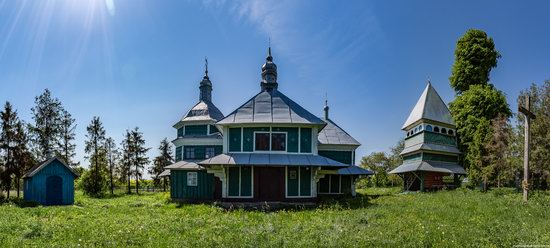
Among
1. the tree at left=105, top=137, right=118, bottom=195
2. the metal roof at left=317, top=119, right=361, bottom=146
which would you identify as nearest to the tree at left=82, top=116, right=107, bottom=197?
the tree at left=105, top=137, right=118, bottom=195

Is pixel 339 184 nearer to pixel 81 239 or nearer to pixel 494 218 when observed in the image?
pixel 494 218

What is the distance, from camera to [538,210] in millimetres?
13359

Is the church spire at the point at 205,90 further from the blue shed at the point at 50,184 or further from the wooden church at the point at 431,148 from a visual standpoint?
the wooden church at the point at 431,148

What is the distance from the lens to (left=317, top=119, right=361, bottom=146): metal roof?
2767cm

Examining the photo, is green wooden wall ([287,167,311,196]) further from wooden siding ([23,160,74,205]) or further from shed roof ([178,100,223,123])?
wooden siding ([23,160,74,205])

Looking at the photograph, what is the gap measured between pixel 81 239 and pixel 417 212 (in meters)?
11.3

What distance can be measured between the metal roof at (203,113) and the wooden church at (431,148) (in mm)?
16284

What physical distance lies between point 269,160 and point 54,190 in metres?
15.4

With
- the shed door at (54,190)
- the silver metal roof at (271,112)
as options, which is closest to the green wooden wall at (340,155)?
the silver metal roof at (271,112)

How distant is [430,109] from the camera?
31719mm

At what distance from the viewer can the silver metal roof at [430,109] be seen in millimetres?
31391

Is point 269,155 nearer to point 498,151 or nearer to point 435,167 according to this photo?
point 435,167

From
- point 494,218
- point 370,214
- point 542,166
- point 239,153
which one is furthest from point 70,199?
point 542,166

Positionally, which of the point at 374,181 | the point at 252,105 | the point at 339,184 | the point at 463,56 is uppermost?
the point at 463,56
